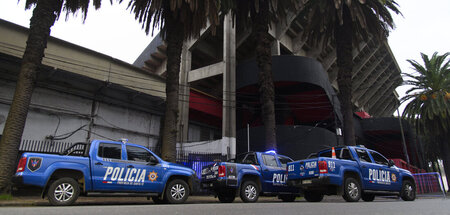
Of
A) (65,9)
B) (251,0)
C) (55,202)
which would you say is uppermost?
(251,0)

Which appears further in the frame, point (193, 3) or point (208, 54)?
point (208, 54)

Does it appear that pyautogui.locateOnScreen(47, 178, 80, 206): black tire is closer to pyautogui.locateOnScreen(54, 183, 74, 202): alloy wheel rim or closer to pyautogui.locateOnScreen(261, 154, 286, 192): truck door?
pyautogui.locateOnScreen(54, 183, 74, 202): alloy wheel rim

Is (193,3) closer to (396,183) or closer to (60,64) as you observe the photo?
(60,64)

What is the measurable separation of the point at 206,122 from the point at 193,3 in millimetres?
15451

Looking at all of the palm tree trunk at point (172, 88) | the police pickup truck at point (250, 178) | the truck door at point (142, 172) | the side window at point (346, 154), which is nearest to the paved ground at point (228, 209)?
the truck door at point (142, 172)

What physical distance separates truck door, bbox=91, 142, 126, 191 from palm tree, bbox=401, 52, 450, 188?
29262mm

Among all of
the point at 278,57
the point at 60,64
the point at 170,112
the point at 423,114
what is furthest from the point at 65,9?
the point at 423,114

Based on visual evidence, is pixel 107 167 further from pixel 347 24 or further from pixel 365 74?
pixel 365 74

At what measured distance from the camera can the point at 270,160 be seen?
11.0 metres

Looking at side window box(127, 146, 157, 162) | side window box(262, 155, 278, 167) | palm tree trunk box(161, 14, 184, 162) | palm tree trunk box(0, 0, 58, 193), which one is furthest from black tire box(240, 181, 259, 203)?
palm tree trunk box(0, 0, 58, 193)

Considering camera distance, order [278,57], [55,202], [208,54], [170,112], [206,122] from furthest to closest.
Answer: [208,54] < [206,122] < [278,57] < [170,112] < [55,202]

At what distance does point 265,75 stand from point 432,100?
867 inches

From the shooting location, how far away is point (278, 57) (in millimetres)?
20656

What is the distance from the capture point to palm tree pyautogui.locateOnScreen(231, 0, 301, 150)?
573 inches
